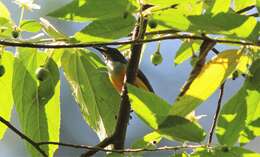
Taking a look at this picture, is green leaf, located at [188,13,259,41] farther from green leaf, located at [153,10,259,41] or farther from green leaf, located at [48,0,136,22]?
green leaf, located at [48,0,136,22]

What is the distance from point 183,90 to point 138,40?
0.30 ft

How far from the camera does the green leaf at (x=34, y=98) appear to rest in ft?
3.61

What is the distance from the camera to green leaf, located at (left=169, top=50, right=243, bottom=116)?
787 mm

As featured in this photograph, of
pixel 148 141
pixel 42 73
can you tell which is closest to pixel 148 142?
pixel 148 141

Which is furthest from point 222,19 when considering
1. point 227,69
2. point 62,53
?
point 62,53

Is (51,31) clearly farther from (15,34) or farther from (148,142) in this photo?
(148,142)

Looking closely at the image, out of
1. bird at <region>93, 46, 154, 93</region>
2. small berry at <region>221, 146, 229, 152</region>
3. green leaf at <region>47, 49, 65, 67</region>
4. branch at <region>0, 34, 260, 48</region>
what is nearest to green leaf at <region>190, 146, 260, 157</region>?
small berry at <region>221, 146, 229, 152</region>

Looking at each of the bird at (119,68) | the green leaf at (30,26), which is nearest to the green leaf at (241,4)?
the green leaf at (30,26)

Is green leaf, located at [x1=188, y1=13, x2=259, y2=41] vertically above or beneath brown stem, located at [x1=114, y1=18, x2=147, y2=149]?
above

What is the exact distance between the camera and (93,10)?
31.2 inches

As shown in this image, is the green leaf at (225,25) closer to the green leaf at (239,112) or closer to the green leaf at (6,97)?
the green leaf at (239,112)

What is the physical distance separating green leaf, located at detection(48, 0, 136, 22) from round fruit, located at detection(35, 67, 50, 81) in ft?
0.80

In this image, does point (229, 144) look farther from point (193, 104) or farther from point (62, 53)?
point (62, 53)

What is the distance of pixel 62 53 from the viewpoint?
1116mm
